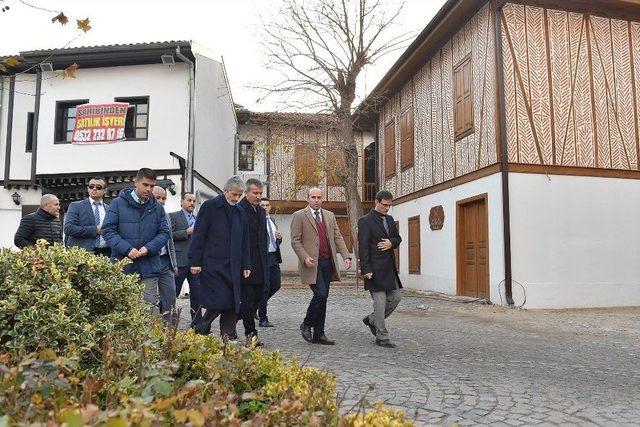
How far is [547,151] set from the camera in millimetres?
11758

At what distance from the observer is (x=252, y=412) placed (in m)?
2.62

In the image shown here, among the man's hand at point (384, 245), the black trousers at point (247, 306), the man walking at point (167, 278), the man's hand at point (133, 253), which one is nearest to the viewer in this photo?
the man's hand at point (133, 253)

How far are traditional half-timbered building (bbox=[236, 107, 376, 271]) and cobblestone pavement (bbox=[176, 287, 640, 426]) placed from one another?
12840mm

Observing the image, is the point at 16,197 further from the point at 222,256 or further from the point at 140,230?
the point at 222,256

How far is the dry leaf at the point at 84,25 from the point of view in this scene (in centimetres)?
360

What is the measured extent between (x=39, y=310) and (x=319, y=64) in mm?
15883

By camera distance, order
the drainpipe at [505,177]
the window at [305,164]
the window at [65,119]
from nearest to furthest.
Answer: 1. the drainpipe at [505,177]
2. the window at [65,119]
3. the window at [305,164]

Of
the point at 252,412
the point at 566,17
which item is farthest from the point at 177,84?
the point at 252,412

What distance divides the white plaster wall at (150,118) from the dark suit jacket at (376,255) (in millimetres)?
9430

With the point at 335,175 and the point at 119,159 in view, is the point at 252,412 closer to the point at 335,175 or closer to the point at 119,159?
the point at 119,159

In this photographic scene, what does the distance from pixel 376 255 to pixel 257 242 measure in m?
1.39

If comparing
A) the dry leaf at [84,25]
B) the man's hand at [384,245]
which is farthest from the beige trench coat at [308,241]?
the dry leaf at [84,25]

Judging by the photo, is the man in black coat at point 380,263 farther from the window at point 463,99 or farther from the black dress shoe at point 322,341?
the window at point 463,99

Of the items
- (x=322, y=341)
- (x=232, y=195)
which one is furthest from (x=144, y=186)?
(x=322, y=341)
